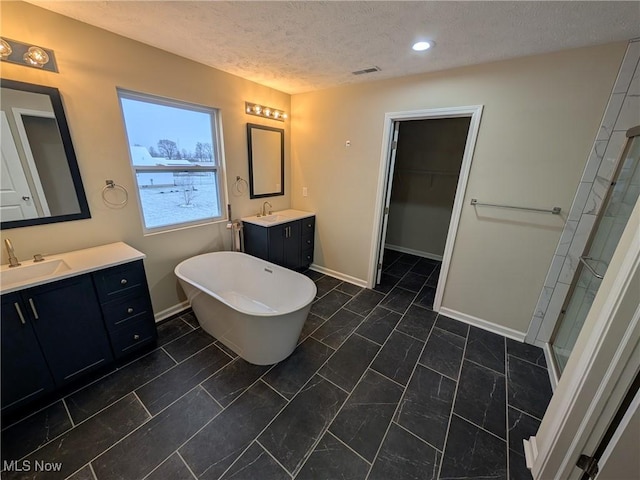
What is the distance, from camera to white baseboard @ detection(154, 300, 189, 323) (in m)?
2.45

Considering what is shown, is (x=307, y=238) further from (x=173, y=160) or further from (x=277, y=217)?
(x=173, y=160)

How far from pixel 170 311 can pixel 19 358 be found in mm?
1129

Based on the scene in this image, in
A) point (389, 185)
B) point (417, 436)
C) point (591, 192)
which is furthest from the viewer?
point (389, 185)

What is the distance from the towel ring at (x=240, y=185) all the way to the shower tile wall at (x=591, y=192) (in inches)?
126

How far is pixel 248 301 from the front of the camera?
266 cm

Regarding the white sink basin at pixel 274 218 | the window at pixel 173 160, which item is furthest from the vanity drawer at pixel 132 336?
the white sink basin at pixel 274 218

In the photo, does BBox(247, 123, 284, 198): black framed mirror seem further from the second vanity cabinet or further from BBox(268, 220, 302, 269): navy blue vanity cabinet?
the second vanity cabinet

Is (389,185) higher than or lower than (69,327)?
higher

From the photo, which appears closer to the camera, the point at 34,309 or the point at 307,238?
the point at 34,309

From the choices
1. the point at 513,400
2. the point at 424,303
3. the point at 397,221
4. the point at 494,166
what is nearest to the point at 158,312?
the point at 424,303

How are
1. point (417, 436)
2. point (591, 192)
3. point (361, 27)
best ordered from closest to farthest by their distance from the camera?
point (417, 436)
point (361, 27)
point (591, 192)

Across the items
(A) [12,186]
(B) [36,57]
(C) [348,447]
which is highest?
(B) [36,57]

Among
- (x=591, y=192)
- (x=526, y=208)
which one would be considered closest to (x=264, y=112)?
(x=526, y=208)

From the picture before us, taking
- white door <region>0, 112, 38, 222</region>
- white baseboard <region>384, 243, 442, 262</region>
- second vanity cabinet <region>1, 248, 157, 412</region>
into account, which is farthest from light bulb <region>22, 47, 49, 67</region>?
white baseboard <region>384, 243, 442, 262</region>
